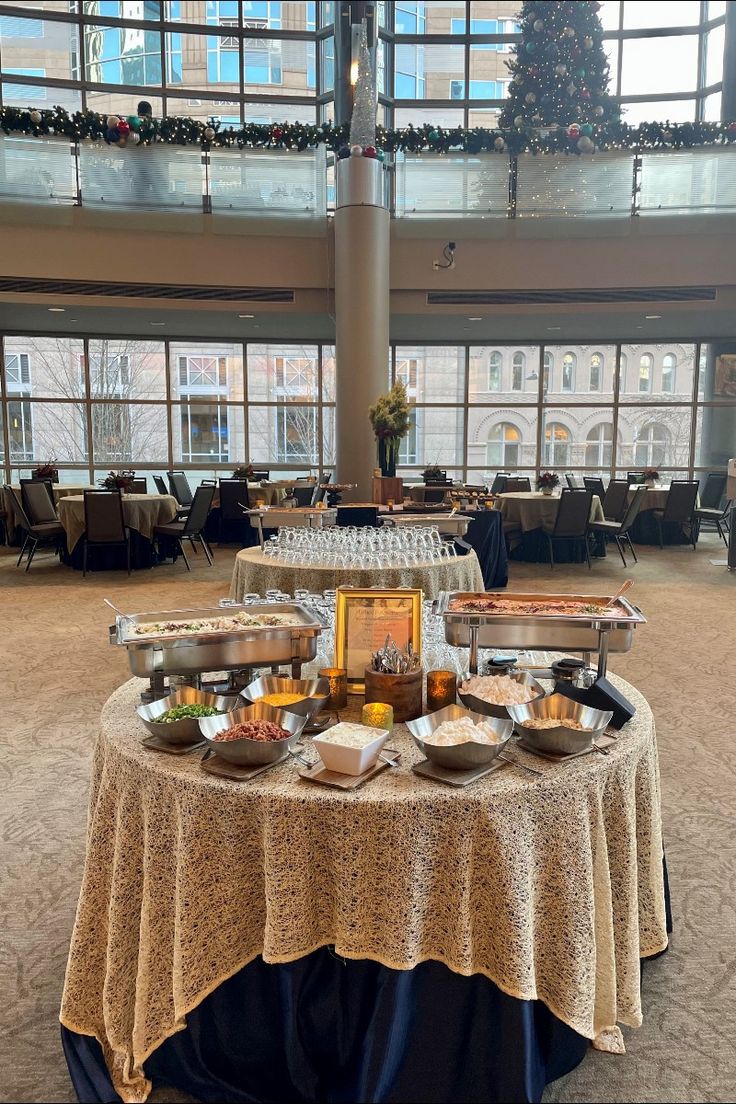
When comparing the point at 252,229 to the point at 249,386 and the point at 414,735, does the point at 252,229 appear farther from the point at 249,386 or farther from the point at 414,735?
the point at 414,735

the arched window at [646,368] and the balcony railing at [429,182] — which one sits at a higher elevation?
the balcony railing at [429,182]

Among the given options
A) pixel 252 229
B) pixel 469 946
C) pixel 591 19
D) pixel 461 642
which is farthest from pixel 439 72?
pixel 469 946

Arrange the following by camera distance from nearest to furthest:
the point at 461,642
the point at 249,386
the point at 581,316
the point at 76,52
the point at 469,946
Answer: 1. the point at 469,946
2. the point at 461,642
3. the point at 581,316
4. the point at 76,52
5. the point at 249,386

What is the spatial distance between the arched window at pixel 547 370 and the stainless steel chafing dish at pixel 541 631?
11256mm

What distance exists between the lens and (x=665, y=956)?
2.08 metres

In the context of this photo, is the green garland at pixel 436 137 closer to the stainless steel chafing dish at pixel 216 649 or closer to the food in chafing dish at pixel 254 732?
the stainless steel chafing dish at pixel 216 649

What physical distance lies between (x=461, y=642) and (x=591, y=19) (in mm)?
10633

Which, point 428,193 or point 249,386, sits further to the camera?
point 249,386

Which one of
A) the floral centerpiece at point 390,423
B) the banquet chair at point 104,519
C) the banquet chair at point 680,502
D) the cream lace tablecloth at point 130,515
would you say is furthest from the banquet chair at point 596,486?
the banquet chair at point 104,519

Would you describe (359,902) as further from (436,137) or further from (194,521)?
(436,137)

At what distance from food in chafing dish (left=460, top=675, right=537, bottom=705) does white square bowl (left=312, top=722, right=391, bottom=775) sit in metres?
0.36

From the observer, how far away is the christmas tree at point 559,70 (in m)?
9.57

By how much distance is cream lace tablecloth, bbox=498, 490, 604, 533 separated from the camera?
859 cm

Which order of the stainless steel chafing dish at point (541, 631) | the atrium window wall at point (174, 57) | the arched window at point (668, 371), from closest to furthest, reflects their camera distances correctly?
the stainless steel chafing dish at point (541, 631), the atrium window wall at point (174, 57), the arched window at point (668, 371)
